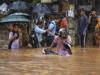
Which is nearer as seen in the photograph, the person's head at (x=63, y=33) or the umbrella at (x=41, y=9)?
the person's head at (x=63, y=33)

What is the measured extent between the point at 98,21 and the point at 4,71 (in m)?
6.80

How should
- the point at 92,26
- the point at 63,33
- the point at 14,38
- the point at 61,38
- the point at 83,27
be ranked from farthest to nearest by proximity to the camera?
1. the point at 92,26
2. the point at 83,27
3. the point at 14,38
4. the point at 61,38
5. the point at 63,33

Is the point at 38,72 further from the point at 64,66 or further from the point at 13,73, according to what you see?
the point at 64,66

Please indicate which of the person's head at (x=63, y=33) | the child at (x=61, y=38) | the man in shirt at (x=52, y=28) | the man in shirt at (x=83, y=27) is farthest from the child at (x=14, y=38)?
the man in shirt at (x=83, y=27)

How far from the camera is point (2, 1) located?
86.5 ft

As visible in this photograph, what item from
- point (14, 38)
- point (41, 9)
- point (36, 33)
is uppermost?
point (41, 9)

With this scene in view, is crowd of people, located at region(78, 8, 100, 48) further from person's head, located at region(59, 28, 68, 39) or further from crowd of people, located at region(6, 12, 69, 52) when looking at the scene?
person's head, located at region(59, 28, 68, 39)

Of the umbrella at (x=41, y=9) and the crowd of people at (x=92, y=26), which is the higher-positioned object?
the umbrella at (x=41, y=9)

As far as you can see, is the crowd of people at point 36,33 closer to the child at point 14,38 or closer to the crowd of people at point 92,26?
the child at point 14,38

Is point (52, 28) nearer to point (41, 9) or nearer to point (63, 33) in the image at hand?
point (41, 9)

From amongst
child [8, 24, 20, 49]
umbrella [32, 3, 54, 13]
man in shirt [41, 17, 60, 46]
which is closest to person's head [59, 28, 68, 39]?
man in shirt [41, 17, 60, 46]

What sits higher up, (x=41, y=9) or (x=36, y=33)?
(x=41, y=9)

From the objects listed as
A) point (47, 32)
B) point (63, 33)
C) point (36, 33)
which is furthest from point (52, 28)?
point (63, 33)

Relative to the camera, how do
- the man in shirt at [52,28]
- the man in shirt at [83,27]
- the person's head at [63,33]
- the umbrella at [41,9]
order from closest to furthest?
1. the person's head at [63,33]
2. the man in shirt at [52,28]
3. the man in shirt at [83,27]
4. the umbrella at [41,9]
